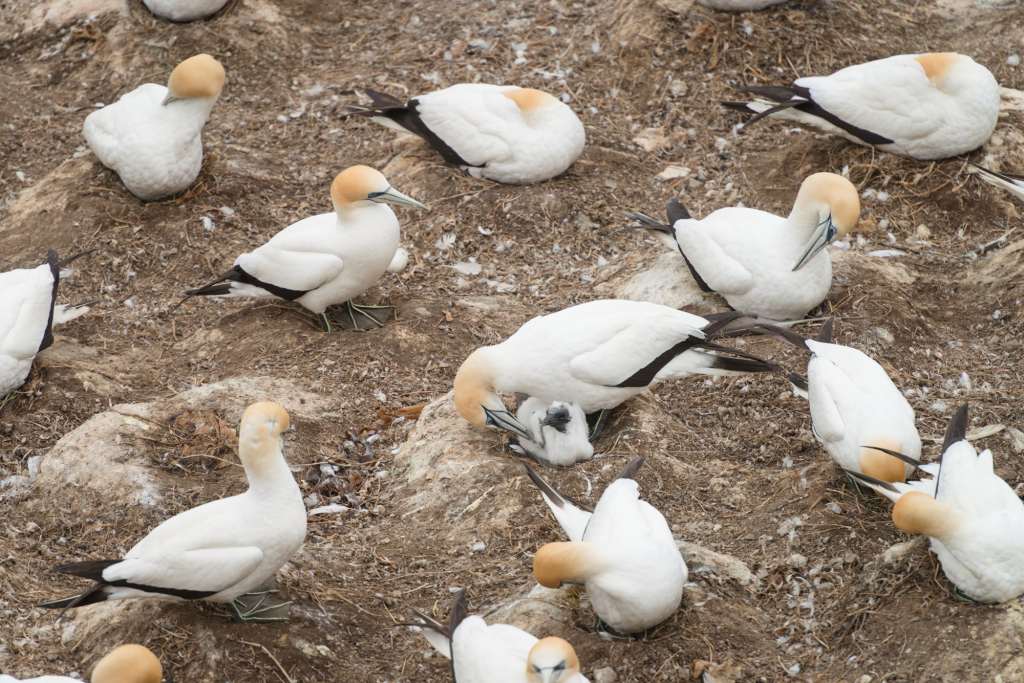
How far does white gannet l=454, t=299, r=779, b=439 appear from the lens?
4746mm

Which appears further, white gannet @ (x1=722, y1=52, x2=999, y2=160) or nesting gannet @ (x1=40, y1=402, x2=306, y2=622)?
white gannet @ (x1=722, y1=52, x2=999, y2=160)

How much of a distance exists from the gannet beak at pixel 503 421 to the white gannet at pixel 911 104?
11.1 ft

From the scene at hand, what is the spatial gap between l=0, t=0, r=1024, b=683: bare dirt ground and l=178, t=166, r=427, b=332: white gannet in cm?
37

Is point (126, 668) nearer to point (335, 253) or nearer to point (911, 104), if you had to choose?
point (335, 253)

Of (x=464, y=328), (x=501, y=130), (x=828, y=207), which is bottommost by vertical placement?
(x=464, y=328)

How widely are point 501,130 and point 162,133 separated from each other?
238cm

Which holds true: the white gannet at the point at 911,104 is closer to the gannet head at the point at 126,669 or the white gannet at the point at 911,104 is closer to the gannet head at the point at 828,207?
the gannet head at the point at 828,207

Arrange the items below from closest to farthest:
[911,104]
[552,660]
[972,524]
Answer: [552,660] → [972,524] → [911,104]

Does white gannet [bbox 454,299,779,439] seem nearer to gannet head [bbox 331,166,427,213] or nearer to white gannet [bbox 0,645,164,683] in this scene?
gannet head [bbox 331,166,427,213]

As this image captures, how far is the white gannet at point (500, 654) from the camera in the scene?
3.13 metres

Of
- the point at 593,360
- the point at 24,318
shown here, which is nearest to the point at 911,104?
the point at 593,360

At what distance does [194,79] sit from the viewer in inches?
256

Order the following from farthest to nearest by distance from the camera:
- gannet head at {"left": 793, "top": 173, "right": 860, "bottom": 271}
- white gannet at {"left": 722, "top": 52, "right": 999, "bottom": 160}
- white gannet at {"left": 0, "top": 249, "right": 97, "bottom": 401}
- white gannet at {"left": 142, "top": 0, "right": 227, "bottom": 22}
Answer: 1. white gannet at {"left": 142, "top": 0, "right": 227, "bottom": 22}
2. white gannet at {"left": 722, "top": 52, "right": 999, "bottom": 160}
3. gannet head at {"left": 793, "top": 173, "right": 860, "bottom": 271}
4. white gannet at {"left": 0, "top": 249, "right": 97, "bottom": 401}

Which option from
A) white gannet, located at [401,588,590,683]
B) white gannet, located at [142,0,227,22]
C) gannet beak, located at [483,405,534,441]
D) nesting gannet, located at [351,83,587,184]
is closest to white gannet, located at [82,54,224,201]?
nesting gannet, located at [351,83,587,184]
